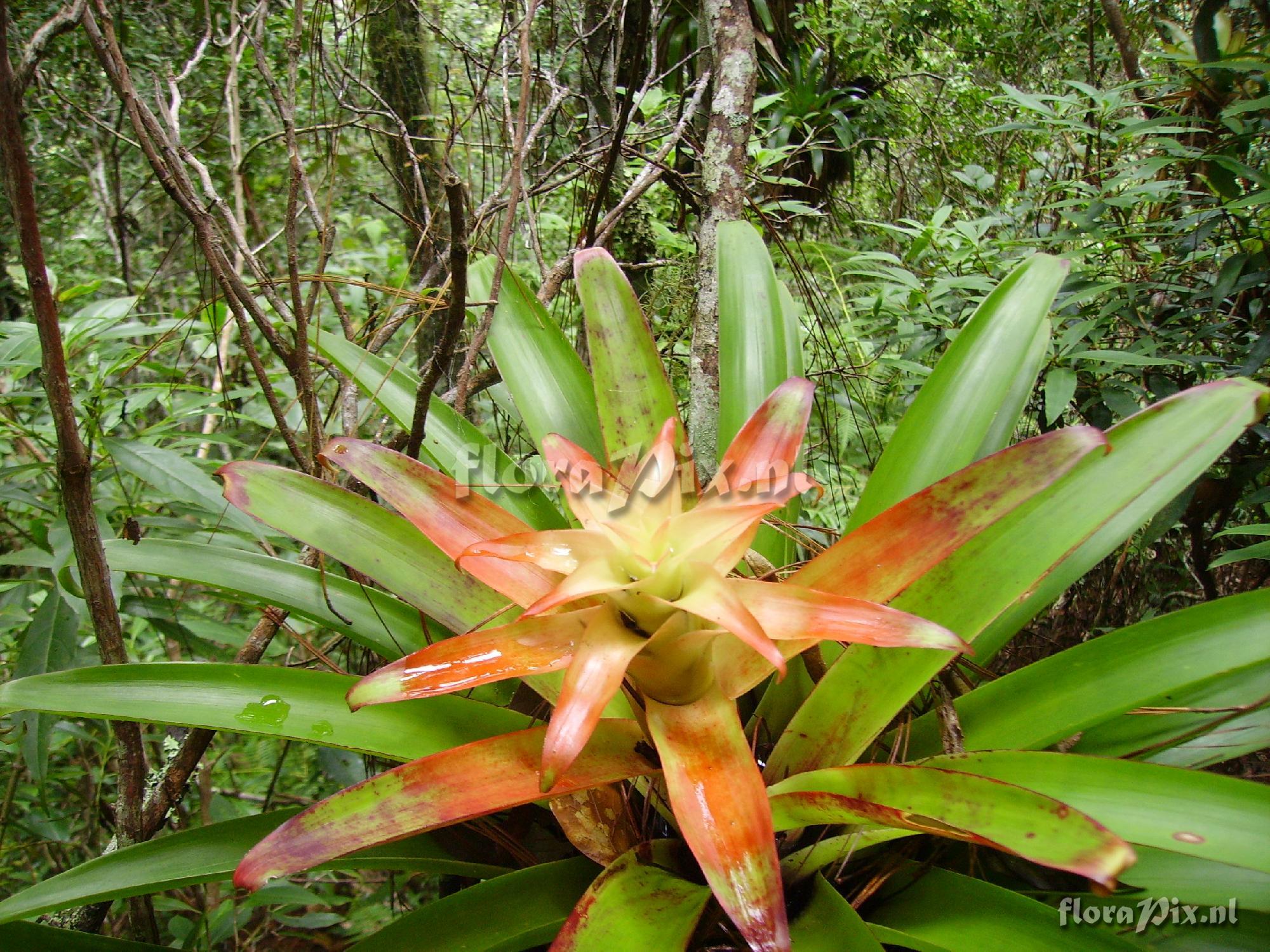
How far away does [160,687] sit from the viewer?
0.69 m

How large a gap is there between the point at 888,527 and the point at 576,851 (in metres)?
0.47

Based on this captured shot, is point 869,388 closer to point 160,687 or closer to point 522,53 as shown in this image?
point 522,53

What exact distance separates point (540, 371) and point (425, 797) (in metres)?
0.55

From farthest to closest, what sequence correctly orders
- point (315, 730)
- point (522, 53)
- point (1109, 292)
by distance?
point (1109, 292) → point (522, 53) → point (315, 730)

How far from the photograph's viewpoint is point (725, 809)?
56 centimetres

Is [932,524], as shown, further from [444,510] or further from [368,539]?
[368,539]

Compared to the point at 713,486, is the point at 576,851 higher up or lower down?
lower down

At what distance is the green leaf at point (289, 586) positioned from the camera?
777mm

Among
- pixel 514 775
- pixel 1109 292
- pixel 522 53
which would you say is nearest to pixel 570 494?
pixel 514 775

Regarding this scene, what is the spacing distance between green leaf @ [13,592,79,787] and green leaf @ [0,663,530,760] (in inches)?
7.1

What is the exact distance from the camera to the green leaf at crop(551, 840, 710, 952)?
56cm

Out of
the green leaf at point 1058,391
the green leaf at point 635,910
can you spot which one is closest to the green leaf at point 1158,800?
the green leaf at point 635,910

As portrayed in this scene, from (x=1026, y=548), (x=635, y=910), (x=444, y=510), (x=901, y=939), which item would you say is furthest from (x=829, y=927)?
(x=444, y=510)

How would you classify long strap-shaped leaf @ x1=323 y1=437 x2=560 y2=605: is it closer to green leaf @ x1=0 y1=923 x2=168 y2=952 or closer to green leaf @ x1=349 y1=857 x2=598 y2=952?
green leaf @ x1=349 y1=857 x2=598 y2=952
